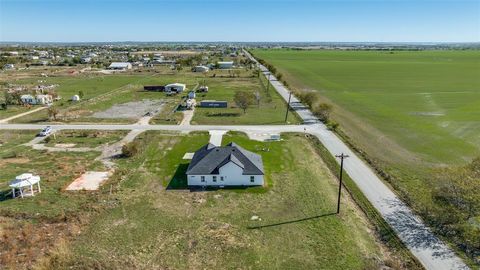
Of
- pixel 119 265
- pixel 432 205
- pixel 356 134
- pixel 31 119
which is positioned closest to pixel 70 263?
pixel 119 265

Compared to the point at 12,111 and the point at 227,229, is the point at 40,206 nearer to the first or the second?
the point at 227,229

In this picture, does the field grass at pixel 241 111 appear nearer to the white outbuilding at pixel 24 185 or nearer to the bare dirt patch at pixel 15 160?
the bare dirt patch at pixel 15 160

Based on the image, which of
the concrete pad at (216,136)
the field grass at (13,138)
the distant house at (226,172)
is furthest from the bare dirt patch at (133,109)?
the distant house at (226,172)

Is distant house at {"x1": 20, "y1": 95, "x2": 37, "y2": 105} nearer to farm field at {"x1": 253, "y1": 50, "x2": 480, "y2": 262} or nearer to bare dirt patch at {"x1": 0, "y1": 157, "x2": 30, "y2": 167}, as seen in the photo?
bare dirt patch at {"x1": 0, "y1": 157, "x2": 30, "y2": 167}

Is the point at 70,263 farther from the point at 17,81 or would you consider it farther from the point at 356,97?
the point at 17,81

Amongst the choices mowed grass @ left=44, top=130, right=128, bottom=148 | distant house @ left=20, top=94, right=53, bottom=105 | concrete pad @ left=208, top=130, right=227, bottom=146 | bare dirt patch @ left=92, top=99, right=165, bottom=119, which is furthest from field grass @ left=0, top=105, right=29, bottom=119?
concrete pad @ left=208, top=130, right=227, bottom=146

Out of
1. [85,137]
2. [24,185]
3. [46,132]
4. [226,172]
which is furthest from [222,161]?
[46,132]
